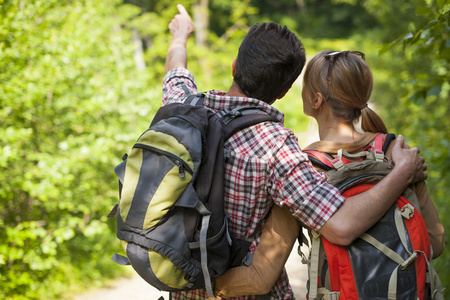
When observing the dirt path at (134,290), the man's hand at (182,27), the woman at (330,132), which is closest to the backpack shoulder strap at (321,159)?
the woman at (330,132)

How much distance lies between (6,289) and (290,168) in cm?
328

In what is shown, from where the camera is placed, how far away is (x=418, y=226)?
1.64m

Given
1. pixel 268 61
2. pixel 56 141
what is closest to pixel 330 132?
pixel 268 61

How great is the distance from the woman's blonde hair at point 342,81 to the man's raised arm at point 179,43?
2.33 feet

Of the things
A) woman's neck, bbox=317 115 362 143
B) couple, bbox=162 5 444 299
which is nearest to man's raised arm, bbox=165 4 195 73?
couple, bbox=162 5 444 299

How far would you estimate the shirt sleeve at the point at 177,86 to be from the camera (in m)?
2.01

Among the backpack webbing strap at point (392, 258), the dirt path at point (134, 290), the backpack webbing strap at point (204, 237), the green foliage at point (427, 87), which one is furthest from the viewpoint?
the dirt path at point (134, 290)

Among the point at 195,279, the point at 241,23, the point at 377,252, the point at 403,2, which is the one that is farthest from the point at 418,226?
the point at 241,23

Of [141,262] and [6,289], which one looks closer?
[141,262]

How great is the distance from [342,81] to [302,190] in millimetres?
612

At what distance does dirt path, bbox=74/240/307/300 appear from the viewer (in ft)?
15.9

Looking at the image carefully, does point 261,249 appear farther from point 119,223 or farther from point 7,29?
point 7,29

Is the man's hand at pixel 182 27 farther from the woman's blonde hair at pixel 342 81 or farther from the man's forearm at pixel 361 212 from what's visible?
the man's forearm at pixel 361 212

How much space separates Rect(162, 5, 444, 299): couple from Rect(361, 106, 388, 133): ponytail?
0.04m
